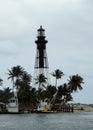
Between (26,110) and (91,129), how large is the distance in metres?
91.0

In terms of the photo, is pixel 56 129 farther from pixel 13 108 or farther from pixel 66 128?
pixel 13 108

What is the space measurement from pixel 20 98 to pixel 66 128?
3406 inches

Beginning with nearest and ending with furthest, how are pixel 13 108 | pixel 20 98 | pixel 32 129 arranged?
pixel 32 129
pixel 13 108
pixel 20 98

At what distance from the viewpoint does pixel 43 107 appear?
193 m

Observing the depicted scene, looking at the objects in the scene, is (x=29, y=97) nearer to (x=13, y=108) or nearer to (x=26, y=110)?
(x=26, y=110)

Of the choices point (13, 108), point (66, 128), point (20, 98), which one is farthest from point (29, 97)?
point (66, 128)

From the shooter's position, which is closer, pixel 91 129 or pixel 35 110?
pixel 91 129

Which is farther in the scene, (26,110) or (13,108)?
(26,110)

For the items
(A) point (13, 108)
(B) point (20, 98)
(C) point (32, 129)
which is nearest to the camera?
(C) point (32, 129)

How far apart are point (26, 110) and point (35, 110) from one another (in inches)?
136

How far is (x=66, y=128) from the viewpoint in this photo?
112438mm

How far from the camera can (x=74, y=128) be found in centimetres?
11162

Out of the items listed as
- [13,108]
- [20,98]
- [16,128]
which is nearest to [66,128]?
[16,128]

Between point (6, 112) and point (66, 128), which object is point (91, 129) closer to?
point (66, 128)
